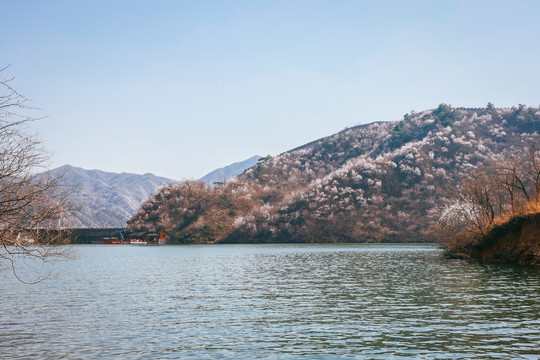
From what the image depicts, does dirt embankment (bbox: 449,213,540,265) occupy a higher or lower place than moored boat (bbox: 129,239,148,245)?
higher

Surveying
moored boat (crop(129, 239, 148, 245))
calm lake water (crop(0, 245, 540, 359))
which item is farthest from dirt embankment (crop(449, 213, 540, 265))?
moored boat (crop(129, 239, 148, 245))

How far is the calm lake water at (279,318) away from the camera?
19.2 metres

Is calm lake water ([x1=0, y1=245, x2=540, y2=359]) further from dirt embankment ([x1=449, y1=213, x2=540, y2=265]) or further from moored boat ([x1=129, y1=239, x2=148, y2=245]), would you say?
moored boat ([x1=129, y1=239, x2=148, y2=245])

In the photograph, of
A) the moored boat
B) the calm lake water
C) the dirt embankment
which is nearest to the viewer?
the calm lake water

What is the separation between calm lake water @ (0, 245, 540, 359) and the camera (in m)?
19.2

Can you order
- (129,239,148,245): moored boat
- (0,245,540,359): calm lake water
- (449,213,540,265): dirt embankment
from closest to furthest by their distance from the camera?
(0,245,540,359): calm lake water → (449,213,540,265): dirt embankment → (129,239,148,245): moored boat

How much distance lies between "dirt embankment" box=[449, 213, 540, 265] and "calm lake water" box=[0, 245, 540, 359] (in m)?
11.3

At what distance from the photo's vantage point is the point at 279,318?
26.5 m

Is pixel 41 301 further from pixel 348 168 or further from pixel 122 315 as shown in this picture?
pixel 348 168

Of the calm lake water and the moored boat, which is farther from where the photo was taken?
the moored boat

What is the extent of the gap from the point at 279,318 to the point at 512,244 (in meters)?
43.3

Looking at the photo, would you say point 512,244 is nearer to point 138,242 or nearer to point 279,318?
point 279,318

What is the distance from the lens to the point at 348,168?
19562 cm

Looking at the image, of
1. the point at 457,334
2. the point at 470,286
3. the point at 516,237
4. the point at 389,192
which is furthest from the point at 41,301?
the point at 389,192
